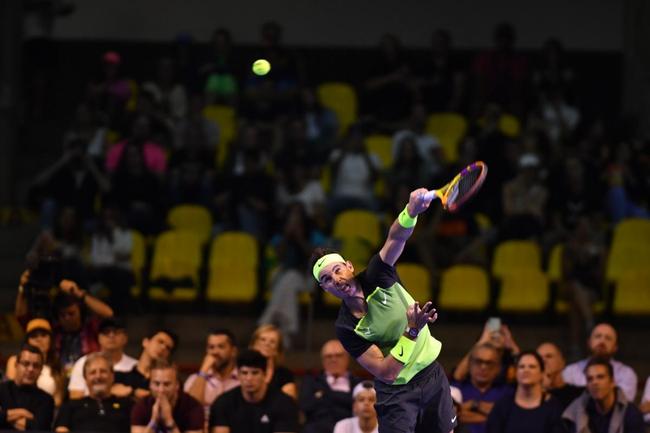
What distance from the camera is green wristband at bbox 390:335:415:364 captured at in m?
8.28

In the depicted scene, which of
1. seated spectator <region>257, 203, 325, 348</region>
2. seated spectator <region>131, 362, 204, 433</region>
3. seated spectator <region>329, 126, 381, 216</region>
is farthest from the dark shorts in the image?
seated spectator <region>329, 126, 381, 216</region>

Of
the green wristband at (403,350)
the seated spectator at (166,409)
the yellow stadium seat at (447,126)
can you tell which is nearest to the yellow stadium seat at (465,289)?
the yellow stadium seat at (447,126)

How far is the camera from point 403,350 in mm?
8297

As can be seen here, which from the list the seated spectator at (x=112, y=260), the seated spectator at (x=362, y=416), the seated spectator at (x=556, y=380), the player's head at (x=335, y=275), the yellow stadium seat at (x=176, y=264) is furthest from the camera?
the yellow stadium seat at (x=176, y=264)

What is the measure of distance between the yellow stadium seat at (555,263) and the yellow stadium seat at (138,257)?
3.84 metres

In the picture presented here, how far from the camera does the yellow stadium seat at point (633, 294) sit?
14383 millimetres

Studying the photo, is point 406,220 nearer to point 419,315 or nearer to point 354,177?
point 419,315

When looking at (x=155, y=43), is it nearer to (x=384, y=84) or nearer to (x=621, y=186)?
(x=384, y=84)

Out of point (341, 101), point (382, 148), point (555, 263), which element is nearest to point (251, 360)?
point (555, 263)

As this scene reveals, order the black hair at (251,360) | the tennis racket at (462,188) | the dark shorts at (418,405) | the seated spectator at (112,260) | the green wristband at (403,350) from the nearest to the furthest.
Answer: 1. the tennis racket at (462,188)
2. the green wristband at (403,350)
3. the dark shorts at (418,405)
4. the black hair at (251,360)
5. the seated spectator at (112,260)

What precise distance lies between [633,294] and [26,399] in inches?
246

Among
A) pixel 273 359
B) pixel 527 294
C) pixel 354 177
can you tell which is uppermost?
pixel 354 177

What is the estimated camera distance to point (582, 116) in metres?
18.2

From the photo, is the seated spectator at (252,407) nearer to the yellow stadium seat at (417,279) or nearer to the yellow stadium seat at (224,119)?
the yellow stadium seat at (417,279)
